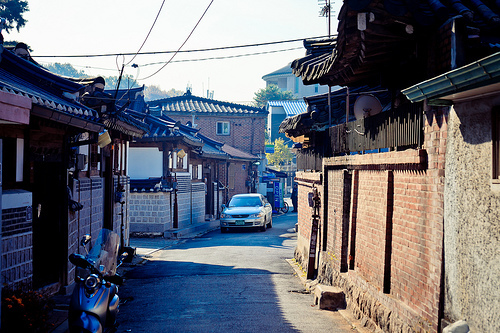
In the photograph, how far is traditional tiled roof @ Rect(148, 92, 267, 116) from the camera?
1670 inches

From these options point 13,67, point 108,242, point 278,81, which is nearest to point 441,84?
point 108,242

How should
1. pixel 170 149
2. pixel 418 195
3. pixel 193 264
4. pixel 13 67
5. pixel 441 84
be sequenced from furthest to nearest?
pixel 170 149 < pixel 193 264 < pixel 13 67 < pixel 418 195 < pixel 441 84

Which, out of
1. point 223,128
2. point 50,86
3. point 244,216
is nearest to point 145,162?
point 244,216

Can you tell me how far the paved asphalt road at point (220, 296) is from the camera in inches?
316

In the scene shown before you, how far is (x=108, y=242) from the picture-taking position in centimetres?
730

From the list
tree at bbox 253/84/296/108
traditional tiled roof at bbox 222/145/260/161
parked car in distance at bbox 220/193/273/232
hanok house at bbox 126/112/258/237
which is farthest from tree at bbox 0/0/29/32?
tree at bbox 253/84/296/108

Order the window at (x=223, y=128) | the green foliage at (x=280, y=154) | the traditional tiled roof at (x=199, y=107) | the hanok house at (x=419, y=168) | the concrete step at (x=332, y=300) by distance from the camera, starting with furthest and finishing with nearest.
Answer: the green foliage at (x=280, y=154)
the window at (x=223, y=128)
the traditional tiled roof at (x=199, y=107)
the concrete step at (x=332, y=300)
the hanok house at (x=419, y=168)

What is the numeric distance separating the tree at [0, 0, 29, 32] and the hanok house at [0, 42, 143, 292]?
12.7m

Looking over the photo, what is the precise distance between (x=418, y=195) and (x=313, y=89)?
197 ft

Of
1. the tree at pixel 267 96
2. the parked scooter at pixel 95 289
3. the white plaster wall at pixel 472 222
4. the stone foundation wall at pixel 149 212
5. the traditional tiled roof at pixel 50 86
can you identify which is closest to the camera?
the white plaster wall at pixel 472 222

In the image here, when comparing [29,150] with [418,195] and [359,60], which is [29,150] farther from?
[418,195]

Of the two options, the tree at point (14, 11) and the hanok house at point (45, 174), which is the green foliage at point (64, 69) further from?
the hanok house at point (45, 174)

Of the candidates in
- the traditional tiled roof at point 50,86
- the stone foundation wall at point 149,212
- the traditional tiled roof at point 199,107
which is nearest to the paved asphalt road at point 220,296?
the traditional tiled roof at point 50,86

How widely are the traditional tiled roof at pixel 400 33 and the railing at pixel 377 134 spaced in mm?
602
